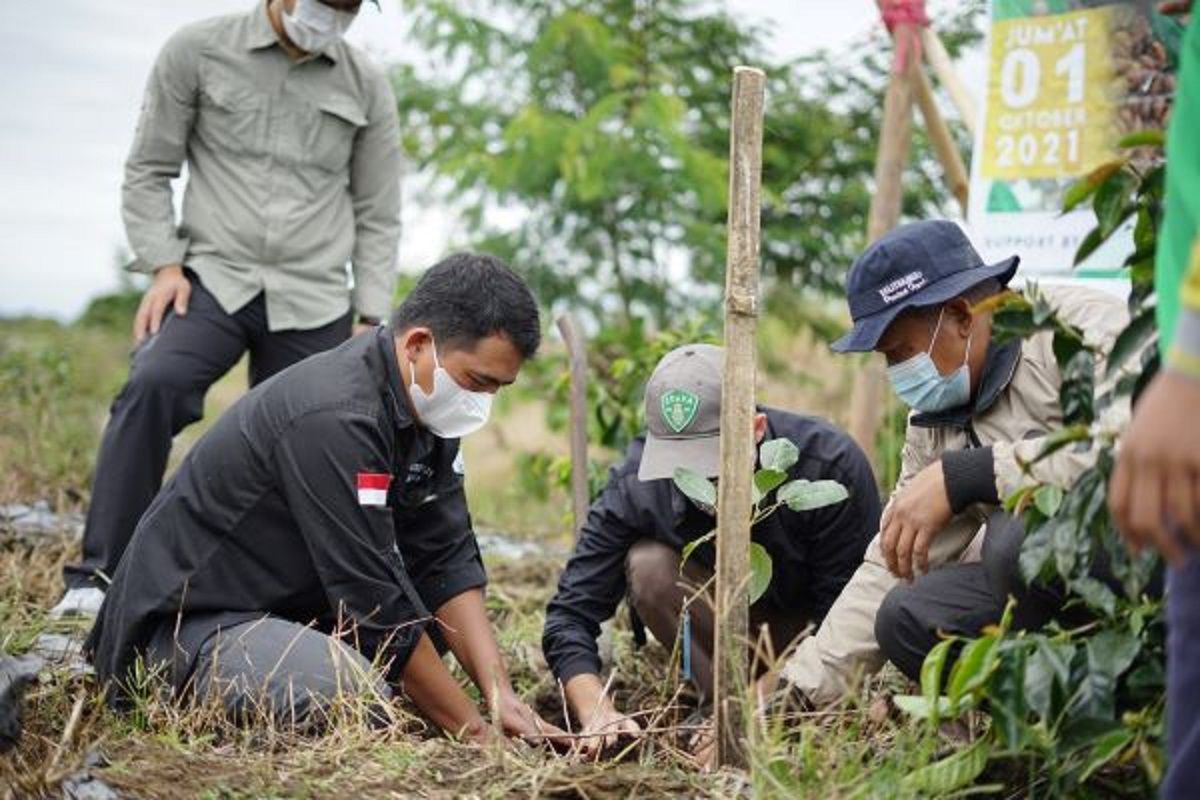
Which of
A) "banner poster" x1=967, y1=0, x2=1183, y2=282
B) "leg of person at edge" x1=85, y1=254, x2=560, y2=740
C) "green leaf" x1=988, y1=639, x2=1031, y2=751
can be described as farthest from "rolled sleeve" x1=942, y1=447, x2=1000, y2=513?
"banner poster" x1=967, y1=0, x2=1183, y2=282

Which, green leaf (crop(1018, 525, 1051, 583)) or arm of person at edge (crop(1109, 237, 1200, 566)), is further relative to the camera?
green leaf (crop(1018, 525, 1051, 583))

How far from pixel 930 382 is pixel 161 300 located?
7.81 ft

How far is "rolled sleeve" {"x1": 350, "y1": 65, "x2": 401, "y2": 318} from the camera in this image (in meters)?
4.71

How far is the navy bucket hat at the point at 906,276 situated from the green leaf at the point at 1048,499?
697 mm

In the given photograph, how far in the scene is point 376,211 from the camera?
4.75m

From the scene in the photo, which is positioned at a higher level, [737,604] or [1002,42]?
[1002,42]

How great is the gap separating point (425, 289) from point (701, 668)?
123cm

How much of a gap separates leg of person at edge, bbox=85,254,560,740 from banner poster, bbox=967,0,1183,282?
1.71m

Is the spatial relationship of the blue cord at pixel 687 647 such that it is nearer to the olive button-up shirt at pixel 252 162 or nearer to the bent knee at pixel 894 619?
the bent knee at pixel 894 619

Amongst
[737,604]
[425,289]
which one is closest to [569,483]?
[425,289]

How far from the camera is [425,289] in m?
3.40

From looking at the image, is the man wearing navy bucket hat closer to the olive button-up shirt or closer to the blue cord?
the blue cord

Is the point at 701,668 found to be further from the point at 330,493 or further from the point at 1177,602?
the point at 1177,602

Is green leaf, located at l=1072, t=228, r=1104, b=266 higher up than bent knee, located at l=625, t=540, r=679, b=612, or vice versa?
green leaf, located at l=1072, t=228, r=1104, b=266
